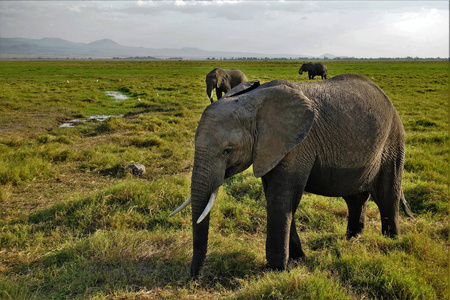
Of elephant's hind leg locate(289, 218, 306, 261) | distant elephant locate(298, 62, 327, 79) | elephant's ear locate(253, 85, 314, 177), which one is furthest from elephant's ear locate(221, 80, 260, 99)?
distant elephant locate(298, 62, 327, 79)

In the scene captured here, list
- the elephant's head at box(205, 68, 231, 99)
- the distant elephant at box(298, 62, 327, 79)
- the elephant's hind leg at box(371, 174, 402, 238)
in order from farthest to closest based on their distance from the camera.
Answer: the distant elephant at box(298, 62, 327, 79) < the elephant's head at box(205, 68, 231, 99) < the elephant's hind leg at box(371, 174, 402, 238)

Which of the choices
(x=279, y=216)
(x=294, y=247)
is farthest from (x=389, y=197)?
(x=279, y=216)

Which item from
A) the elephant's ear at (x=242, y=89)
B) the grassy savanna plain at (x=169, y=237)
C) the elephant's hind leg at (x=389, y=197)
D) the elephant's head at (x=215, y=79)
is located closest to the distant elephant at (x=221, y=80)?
the elephant's head at (x=215, y=79)

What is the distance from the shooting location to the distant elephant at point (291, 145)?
309cm

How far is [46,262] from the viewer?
387 centimetres

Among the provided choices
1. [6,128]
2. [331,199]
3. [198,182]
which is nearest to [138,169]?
[331,199]

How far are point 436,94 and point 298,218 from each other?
21878mm

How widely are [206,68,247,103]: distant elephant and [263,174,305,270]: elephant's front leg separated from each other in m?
13.9

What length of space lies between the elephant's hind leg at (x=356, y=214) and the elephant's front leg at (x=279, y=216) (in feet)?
4.80

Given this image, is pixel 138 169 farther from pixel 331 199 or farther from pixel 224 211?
pixel 331 199

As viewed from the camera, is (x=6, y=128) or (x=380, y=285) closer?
(x=380, y=285)

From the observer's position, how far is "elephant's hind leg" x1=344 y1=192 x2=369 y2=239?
4469 millimetres

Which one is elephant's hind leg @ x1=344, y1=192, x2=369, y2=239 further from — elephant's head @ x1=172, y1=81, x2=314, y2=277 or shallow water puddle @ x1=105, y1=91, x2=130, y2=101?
shallow water puddle @ x1=105, y1=91, x2=130, y2=101

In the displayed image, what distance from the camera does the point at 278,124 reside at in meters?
3.21
